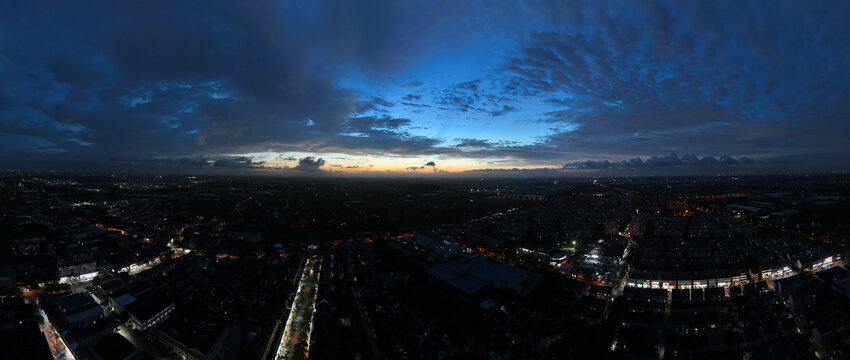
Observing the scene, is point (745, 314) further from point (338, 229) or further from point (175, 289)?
point (338, 229)

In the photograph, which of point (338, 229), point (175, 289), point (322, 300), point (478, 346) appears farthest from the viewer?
point (338, 229)

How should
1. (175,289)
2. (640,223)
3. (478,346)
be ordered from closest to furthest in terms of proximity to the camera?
(478,346) → (175,289) → (640,223)

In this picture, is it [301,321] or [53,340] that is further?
[301,321]

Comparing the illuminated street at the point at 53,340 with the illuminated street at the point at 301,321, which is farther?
the illuminated street at the point at 301,321

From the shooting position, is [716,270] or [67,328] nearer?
[67,328]

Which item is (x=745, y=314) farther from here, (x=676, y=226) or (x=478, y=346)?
(x=676, y=226)

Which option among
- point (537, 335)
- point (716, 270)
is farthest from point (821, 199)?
point (537, 335)

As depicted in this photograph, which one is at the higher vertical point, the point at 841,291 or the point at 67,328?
the point at 841,291

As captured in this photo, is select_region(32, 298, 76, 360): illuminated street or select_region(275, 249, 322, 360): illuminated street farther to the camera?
select_region(275, 249, 322, 360): illuminated street
